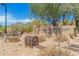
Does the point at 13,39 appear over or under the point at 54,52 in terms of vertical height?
over

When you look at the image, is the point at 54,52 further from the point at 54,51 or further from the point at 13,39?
the point at 13,39

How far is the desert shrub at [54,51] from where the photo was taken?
1864 millimetres

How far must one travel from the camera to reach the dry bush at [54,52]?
1.86 metres

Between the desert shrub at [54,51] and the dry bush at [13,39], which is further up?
the dry bush at [13,39]

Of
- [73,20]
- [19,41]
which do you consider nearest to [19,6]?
[19,41]

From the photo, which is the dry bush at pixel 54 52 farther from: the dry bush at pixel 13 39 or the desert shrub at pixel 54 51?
the dry bush at pixel 13 39

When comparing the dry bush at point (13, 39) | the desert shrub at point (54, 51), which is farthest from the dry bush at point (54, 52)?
the dry bush at point (13, 39)

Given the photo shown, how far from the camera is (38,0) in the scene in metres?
1.88

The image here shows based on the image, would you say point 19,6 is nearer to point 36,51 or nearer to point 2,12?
point 2,12

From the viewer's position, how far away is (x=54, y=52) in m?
1.87

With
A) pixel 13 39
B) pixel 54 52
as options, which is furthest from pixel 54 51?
pixel 13 39

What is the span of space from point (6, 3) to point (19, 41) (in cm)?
33

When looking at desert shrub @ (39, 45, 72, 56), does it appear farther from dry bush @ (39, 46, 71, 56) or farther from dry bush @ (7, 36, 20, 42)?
dry bush @ (7, 36, 20, 42)

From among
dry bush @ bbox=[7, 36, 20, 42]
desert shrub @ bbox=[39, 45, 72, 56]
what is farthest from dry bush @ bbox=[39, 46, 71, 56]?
dry bush @ bbox=[7, 36, 20, 42]
